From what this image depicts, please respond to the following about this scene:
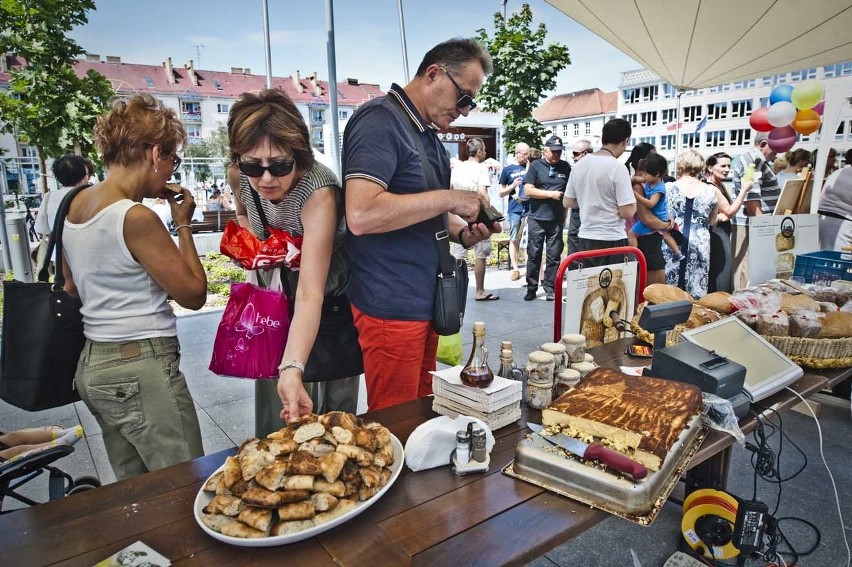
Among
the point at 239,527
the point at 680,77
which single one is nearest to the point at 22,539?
the point at 239,527

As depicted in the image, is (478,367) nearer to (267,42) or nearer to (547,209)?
(547,209)

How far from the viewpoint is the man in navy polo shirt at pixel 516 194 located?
797 centimetres

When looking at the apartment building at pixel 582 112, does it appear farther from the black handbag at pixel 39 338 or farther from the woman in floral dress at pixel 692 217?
the black handbag at pixel 39 338

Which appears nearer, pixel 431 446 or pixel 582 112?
pixel 431 446

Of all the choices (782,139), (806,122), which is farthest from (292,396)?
(806,122)

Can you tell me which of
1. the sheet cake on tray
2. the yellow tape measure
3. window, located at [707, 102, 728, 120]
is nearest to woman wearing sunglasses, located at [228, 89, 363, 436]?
the sheet cake on tray

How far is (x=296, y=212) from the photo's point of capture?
185cm

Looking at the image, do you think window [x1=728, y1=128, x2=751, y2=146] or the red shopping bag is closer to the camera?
the red shopping bag

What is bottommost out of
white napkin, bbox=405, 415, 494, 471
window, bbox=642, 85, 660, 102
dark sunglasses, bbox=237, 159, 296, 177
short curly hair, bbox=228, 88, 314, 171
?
white napkin, bbox=405, 415, 494, 471

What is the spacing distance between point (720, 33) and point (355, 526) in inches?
318

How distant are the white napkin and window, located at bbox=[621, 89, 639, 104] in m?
67.6

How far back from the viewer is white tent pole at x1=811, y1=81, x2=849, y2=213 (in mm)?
5688

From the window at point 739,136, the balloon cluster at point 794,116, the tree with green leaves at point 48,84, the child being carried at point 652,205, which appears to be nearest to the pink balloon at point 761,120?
the balloon cluster at point 794,116

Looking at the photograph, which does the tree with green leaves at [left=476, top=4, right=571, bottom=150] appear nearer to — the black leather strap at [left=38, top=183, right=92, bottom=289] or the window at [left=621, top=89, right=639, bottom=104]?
the black leather strap at [left=38, top=183, right=92, bottom=289]
